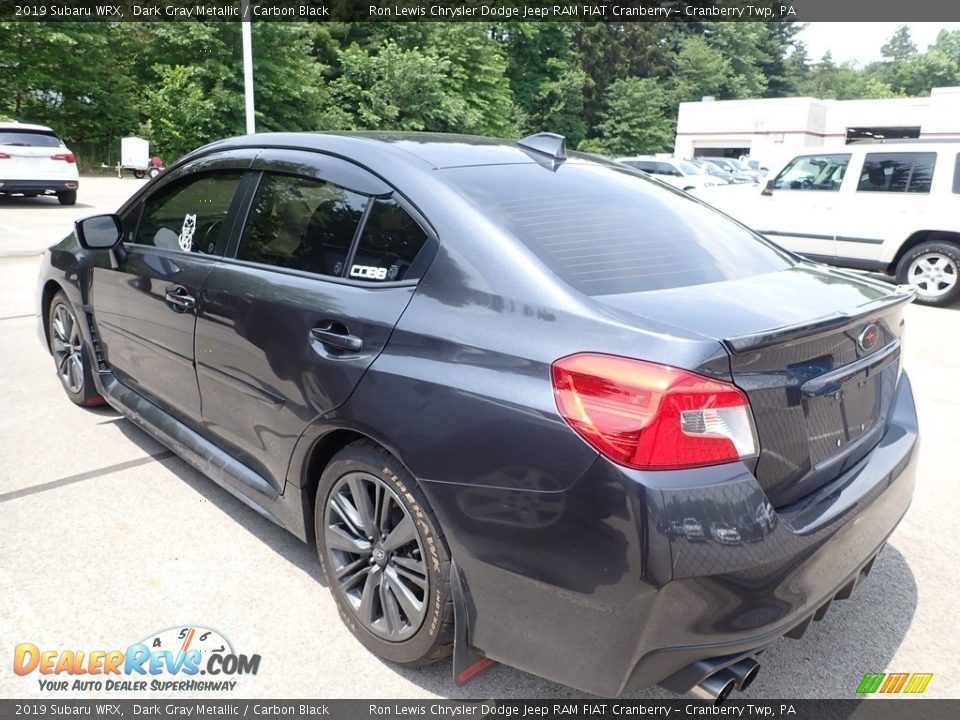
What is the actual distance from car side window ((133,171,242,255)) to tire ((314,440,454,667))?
1306mm

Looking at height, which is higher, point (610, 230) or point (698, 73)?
point (698, 73)

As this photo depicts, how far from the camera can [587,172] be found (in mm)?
2947

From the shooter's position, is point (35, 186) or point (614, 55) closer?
point (35, 186)

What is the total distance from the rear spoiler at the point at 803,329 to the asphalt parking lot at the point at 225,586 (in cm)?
120

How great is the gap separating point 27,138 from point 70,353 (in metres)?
13.5

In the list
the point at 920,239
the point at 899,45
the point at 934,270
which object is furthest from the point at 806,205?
the point at 899,45

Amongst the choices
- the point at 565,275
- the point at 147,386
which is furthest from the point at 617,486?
the point at 147,386

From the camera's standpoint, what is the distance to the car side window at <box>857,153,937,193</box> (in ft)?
29.0

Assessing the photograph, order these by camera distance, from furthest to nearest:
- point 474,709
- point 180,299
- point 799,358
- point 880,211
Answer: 1. point 880,211
2. point 180,299
3. point 474,709
4. point 799,358

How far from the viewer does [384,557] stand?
237 centimetres

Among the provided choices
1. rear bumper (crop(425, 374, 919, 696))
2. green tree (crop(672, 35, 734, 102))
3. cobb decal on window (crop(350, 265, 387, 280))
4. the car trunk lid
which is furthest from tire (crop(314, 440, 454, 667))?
green tree (crop(672, 35, 734, 102))

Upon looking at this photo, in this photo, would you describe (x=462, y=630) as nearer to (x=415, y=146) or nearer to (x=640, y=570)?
(x=640, y=570)

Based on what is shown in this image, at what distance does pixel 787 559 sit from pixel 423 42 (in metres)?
38.7

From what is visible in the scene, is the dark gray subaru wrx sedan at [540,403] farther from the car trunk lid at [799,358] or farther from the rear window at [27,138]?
the rear window at [27,138]
